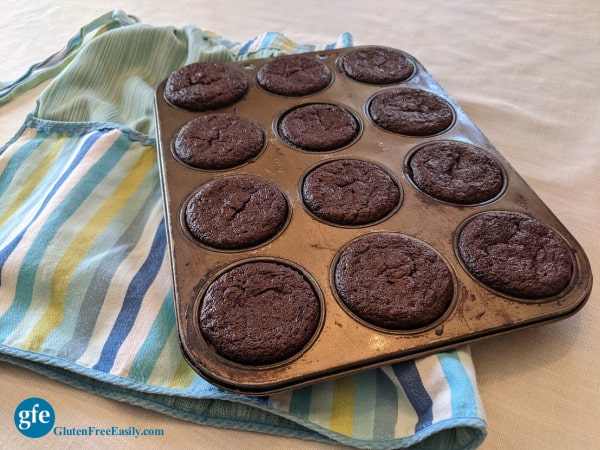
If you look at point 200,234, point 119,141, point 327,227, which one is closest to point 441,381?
point 327,227

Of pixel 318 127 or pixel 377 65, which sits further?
pixel 377 65

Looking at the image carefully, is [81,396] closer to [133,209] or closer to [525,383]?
[133,209]

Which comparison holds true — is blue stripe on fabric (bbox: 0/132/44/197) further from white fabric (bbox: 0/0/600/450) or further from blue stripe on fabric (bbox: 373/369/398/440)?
blue stripe on fabric (bbox: 373/369/398/440)

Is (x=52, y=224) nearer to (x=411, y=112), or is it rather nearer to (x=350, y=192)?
(x=350, y=192)

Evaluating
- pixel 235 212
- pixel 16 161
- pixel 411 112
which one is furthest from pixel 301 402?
pixel 16 161

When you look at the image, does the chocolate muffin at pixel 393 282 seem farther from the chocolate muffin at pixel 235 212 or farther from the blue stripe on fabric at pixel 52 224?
the blue stripe on fabric at pixel 52 224

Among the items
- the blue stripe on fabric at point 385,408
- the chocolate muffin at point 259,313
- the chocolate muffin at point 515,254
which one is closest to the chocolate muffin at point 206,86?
the chocolate muffin at point 259,313

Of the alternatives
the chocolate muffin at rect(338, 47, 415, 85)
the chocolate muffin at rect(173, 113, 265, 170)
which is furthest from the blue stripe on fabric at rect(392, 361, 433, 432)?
the chocolate muffin at rect(338, 47, 415, 85)
